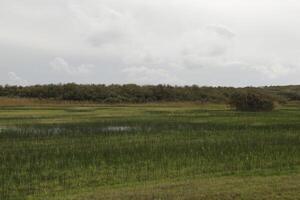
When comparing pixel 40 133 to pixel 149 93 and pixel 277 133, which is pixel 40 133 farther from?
pixel 149 93

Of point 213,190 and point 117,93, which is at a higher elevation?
point 117,93

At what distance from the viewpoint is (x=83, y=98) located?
3243 inches

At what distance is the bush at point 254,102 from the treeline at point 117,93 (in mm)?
21987

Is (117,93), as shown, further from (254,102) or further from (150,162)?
(150,162)

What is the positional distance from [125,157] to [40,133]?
1096 cm

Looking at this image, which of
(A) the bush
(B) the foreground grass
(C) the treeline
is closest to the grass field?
(B) the foreground grass

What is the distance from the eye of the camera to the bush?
Answer: 5737cm

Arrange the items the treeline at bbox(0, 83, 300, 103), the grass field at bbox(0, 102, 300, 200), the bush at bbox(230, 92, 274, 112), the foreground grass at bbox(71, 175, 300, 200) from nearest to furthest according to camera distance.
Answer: the foreground grass at bbox(71, 175, 300, 200), the grass field at bbox(0, 102, 300, 200), the bush at bbox(230, 92, 274, 112), the treeline at bbox(0, 83, 300, 103)

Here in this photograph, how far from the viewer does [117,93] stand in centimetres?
8375

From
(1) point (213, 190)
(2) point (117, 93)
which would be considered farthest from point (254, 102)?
(1) point (213, 190)

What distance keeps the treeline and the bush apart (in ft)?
72.1

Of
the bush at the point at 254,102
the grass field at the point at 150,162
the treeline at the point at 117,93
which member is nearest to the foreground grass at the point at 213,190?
the grass field at the point at 150,162

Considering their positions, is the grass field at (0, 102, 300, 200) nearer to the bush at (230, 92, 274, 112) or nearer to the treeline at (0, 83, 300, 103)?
the bush at (230, 92, 274, 112)

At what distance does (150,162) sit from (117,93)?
64494 mm
